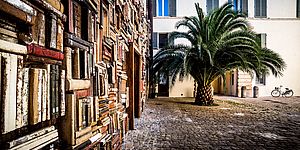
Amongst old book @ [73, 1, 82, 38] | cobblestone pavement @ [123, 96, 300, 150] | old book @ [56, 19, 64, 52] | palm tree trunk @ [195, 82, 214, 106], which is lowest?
cobblestone pavement @ [123, 96, 300, 150]

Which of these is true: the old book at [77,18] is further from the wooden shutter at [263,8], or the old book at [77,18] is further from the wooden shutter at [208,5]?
the wooden shutter at [263,8]

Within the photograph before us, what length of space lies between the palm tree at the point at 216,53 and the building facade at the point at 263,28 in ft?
15.1

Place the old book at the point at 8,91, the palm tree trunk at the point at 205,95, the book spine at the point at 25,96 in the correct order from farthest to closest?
1. the palm tree trunk at the point at 205,95
2. the book spine at the point at 25,96
3. the old book at the point at 8,91

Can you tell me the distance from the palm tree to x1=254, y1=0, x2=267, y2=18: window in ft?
21.2

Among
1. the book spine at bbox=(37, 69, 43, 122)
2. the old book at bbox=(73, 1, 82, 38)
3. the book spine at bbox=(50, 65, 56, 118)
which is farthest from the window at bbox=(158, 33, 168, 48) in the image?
the book spine at bbox=(37, 69, 43, 122)

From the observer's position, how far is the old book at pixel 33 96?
3.72 ft

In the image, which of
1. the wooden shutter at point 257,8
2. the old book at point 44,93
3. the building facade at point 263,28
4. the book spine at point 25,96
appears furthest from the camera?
the wooden shutter at point 257,8

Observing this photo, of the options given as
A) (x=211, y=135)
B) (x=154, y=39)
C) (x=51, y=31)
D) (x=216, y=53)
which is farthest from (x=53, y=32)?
(x=154, y=39)

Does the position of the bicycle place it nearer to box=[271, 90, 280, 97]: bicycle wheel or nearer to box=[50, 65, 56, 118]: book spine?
box=[271, 90, 280, 97]: bicycle wheel

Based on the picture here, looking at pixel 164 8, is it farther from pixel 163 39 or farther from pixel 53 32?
pixel 53 32

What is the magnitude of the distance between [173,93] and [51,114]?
12782 millimetres

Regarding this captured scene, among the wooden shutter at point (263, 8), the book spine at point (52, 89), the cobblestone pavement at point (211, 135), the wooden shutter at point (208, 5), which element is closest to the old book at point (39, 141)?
the book spine at point (52, 89)

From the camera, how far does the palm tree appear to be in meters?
8.22

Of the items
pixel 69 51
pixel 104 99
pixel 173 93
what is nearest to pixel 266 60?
pixel 173 93
